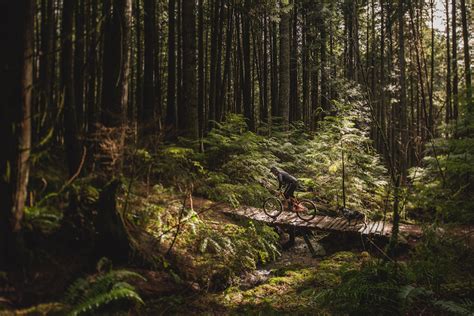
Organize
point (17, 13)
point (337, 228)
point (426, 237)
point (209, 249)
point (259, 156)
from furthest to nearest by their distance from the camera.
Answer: point (259, 156) < point (337, 228) < point (209, 249) < point (426, 237) < point (17, 13)

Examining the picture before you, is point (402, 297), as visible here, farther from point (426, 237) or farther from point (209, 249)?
point (209, 249)

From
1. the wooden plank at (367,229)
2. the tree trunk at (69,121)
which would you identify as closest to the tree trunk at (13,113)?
the tree trunk at (69,121)

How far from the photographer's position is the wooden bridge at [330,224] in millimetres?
10188

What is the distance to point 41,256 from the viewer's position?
16.4 ft

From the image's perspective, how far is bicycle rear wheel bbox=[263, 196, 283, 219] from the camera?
11562 mm

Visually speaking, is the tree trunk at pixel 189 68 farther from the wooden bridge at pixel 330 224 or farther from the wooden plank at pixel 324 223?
the wooden plank at pixel 324 223

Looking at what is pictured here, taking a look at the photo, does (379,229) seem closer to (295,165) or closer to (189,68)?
(295,165)

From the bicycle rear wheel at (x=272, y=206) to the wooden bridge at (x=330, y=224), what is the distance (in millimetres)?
166

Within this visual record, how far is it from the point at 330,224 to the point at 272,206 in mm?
1887

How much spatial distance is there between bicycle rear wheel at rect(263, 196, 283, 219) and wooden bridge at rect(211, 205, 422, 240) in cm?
17

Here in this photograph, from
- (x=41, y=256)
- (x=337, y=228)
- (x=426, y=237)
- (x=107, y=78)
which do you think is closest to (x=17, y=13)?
(x=107, y=78)

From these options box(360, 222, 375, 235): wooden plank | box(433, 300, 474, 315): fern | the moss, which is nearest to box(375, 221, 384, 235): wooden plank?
box(360, 222, 375, 235): wooden plank

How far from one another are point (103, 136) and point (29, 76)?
184 centimetres

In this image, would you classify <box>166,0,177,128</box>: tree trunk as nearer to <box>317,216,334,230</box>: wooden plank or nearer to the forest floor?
the forest floor
